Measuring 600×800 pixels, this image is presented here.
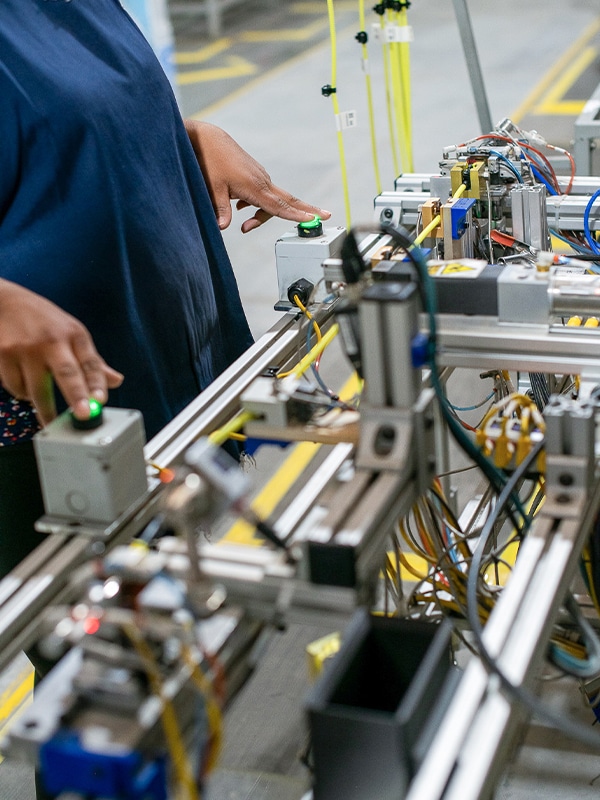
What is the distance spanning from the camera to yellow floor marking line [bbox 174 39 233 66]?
26.9 ft

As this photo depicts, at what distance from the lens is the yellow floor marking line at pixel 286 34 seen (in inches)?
346

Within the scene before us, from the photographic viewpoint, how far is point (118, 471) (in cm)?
123

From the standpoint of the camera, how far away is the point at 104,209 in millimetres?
1676

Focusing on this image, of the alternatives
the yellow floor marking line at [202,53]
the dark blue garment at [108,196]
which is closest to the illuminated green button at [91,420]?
the dark blue garment at [108,196]

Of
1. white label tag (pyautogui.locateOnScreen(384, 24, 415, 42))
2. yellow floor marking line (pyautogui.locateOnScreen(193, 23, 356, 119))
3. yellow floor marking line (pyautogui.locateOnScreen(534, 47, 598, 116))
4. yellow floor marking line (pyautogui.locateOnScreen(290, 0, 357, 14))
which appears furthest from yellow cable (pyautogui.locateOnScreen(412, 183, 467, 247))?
yellow floor marking line (pyautogui.locateOnScreen(290, 0, 357, 14))

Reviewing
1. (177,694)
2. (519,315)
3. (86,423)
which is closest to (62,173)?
(86,423)

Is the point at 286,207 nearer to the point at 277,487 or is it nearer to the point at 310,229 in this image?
the point at 310,229

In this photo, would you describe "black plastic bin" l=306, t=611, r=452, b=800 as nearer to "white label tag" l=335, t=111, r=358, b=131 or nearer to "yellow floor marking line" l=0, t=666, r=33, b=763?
"yellow floor marking line" l=0, t=666, r=33, b=763

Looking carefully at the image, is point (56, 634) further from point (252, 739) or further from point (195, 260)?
point (252, 739)

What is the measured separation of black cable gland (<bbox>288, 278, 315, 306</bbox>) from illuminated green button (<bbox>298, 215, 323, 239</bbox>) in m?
0.09

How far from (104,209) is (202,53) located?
718 cm

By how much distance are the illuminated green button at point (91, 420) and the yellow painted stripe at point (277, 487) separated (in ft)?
5.48

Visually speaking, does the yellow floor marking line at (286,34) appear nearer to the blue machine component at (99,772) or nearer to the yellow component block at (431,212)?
the yellow component block at (431,212)

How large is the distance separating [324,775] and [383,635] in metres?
0.17
